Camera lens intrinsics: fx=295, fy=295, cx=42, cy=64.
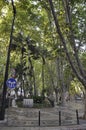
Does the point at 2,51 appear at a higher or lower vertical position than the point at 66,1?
higher

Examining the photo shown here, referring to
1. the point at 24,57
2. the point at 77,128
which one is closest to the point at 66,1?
the point at 77,128

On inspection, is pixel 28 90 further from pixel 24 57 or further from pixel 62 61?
pixel 62 61

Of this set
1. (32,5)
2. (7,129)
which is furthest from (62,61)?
(7,129)

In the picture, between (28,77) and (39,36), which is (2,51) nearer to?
(39,36)

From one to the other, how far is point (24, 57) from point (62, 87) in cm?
1150

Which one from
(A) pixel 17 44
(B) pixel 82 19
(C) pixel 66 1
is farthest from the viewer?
(A) pixel 17 44

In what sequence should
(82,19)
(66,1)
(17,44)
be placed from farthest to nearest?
(17,44) → (82,19) → (66,1)

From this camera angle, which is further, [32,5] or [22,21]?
[22,21]

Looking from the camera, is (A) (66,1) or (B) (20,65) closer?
(A) (66,1)

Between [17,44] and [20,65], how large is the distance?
7556 millimetres

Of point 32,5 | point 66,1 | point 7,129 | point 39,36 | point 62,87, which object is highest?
point 39,36

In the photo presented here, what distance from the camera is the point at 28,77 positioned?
166 feet

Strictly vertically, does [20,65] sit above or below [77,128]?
above

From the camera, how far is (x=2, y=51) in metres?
37.0
